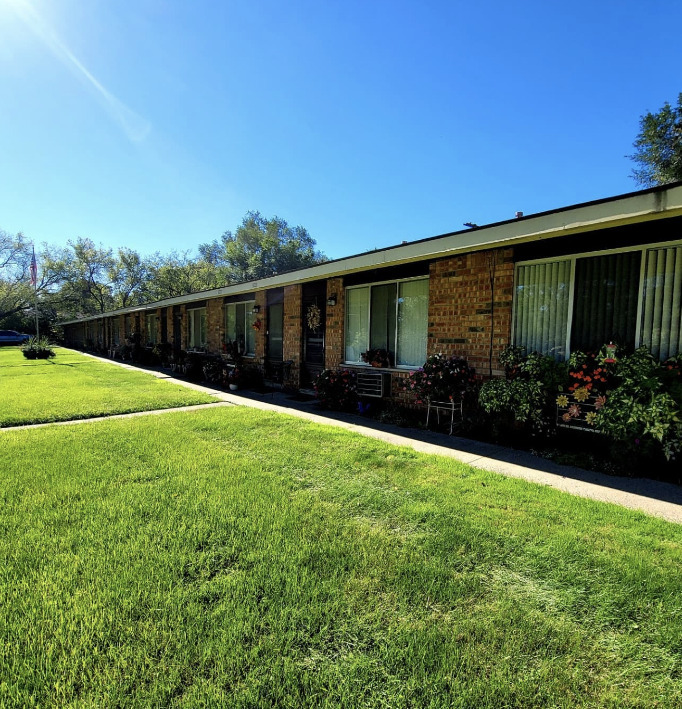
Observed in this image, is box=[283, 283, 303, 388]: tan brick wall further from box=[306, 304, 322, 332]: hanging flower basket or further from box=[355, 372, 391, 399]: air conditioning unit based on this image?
box=[355, 372, 391, 399]: air conditioning unit

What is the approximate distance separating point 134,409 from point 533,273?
22.3 ft

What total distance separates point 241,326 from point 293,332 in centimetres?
315

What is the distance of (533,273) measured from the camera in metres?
5.18

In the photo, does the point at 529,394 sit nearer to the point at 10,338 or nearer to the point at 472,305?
the point at 472,305

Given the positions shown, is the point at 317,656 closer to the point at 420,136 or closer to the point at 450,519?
the point at 450,519

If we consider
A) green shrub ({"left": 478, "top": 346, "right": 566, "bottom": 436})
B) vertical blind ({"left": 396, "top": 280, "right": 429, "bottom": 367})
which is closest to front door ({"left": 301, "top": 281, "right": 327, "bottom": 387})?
vertical blind ({"left": 396, "top": 280, "right": 429, "bottom": 367})

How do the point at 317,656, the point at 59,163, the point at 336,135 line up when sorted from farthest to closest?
the point at 59,163, the point at 336,135, the point at 317,656

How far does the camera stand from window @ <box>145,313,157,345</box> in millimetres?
18894

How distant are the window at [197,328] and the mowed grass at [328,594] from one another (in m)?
11.0

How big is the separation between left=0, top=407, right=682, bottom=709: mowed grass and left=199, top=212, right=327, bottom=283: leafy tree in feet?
140

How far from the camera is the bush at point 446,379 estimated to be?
5.45 metres

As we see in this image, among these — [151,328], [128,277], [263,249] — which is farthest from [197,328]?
[128,277]

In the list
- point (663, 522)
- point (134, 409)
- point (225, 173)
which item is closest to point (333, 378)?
point (134, 409)

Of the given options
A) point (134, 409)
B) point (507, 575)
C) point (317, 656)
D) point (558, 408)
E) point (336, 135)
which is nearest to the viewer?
point (317, 656)
